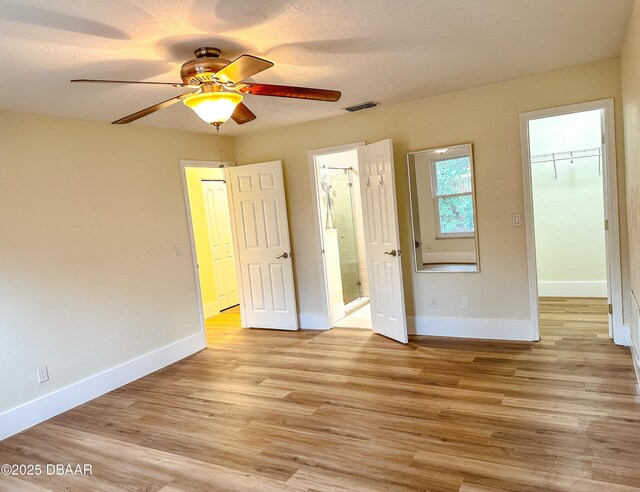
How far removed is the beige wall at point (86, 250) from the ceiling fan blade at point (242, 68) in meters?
2.10

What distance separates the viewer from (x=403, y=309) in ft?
14.3

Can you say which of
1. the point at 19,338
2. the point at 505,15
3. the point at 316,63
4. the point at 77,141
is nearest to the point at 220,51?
the point at 316,63

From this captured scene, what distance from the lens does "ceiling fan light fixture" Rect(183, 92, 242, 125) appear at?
2.31 m

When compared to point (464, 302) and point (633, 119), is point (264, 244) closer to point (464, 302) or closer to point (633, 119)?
point (464, 302)

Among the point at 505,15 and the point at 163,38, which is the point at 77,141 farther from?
the point at 505,15

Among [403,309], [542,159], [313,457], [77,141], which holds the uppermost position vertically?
[77,141]

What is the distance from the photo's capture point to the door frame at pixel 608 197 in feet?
11.7

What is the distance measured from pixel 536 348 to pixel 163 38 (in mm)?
3697

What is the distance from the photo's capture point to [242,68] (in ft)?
6.82

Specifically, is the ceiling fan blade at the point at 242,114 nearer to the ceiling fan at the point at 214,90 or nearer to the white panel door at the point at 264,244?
the ceiling fan at the point at 214,90

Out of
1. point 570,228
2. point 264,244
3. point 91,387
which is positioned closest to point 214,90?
point 91,387

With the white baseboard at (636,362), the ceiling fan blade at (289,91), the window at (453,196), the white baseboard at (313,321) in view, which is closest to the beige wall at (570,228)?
the window at (453,196)

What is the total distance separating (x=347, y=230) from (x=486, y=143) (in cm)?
235

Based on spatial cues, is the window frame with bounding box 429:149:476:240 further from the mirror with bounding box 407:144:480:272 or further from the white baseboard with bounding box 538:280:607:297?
the white baseboard with bounding box 538:280:607:297
